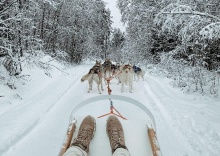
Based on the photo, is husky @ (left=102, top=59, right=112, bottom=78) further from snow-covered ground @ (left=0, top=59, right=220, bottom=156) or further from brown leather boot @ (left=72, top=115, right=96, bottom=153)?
brown leather boot @ (left=72, top=115, right=96, bottom=153)

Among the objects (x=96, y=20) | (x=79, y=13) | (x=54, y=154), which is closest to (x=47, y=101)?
(x=54, y=154)

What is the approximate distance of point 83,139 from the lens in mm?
3125

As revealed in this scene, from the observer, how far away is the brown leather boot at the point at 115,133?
300cm

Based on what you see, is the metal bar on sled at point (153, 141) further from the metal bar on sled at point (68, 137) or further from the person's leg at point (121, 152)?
the metal bar on sled at point (68, 137)

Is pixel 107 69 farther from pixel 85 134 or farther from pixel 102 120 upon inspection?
pixel 85 134

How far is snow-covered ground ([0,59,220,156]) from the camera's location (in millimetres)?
4281

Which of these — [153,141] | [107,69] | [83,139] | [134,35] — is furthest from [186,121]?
[134,35]

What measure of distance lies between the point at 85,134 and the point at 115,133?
0.40m

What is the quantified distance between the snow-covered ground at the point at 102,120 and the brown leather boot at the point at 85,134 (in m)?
0.15

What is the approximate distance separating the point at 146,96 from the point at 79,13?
17.9 m

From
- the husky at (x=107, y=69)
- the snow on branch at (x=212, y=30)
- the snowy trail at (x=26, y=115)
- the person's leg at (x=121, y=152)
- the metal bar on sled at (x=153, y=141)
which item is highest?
the snow on branch at (x=212, y=30)

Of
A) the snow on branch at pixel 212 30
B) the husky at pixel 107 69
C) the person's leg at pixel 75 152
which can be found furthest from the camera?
the husky at pixel 107 69

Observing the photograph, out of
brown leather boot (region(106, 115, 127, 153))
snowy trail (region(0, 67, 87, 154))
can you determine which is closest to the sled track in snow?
brown leather boot (region(106, 115, 127, 153))

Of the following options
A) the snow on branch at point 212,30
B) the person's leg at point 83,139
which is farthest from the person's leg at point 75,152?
the snow on branch at point 212,30
